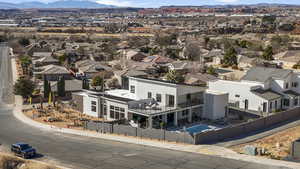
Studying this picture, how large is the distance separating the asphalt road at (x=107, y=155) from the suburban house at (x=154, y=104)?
631cm

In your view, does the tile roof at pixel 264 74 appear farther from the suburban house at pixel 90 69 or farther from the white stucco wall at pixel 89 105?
the suburban house at pixel 90 69

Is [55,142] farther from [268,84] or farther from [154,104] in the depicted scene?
[268,84]

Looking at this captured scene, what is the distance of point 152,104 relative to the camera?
46406 mm

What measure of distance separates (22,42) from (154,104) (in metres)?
108

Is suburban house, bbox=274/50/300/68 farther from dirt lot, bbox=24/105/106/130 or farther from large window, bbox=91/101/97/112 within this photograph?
dirt lot, bbox=24/105/106/130

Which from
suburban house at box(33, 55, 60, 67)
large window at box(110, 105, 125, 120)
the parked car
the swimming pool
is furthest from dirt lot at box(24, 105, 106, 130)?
suburban house at box(33, 55, 60, 67)

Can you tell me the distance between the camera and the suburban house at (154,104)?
44250mm

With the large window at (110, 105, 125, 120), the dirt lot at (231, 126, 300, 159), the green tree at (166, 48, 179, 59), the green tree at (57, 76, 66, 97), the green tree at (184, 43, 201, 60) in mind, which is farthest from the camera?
the green tree at (166, 48, 179, 59)

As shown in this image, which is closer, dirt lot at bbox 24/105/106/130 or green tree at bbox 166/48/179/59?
dirt lot at bbox 24/105/106/130

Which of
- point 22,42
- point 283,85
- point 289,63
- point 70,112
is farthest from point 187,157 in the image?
point 22,42

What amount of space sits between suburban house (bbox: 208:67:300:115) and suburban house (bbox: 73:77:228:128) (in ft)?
17.7

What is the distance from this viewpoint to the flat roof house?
44.2 metres

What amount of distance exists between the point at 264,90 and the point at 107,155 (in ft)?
89.5

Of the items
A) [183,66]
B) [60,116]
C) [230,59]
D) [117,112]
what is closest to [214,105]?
[117,112]
